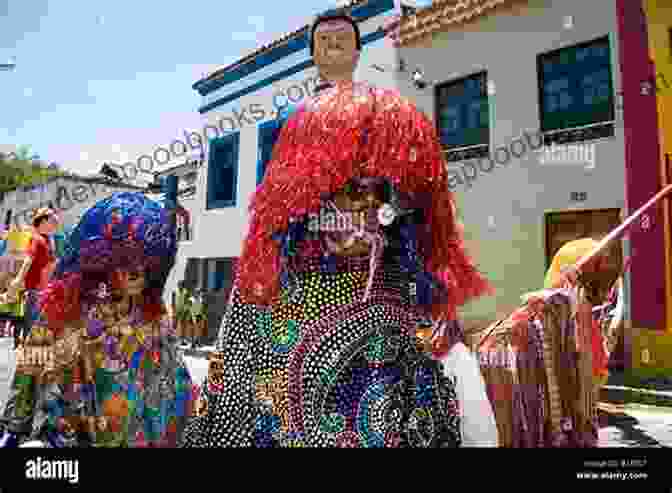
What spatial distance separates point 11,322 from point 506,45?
2.61 meters

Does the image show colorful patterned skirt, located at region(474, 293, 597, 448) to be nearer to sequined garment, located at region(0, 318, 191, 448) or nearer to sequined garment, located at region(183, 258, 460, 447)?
sequined garment, located at region(183, 258, 460, 447)

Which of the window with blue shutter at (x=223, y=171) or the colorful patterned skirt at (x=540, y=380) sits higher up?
the window with blue shutter at (x=223, y=171)

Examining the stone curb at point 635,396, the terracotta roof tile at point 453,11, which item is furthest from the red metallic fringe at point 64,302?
the terracotta roof tile at point 453,11

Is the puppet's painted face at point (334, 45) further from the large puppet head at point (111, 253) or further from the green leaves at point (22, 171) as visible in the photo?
the green leaves at point (22, 171)

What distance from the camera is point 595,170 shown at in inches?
83.2

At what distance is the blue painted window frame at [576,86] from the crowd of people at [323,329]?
1.18 meters

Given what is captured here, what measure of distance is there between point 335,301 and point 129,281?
45cm

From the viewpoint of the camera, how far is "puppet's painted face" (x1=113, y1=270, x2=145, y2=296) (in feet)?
3.41

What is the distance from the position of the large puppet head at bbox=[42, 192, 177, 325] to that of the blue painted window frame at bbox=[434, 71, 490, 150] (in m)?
1.29

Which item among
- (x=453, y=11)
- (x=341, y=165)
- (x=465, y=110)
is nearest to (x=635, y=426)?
(x=341, y=165)

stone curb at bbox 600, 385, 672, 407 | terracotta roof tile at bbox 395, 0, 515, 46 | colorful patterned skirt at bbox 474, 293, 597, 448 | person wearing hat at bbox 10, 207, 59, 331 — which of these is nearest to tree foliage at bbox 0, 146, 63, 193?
person wearing hat at bbox 10, 207, 59, 331

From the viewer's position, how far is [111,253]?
102 centimetres

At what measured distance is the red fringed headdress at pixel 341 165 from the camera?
88 centimetres
